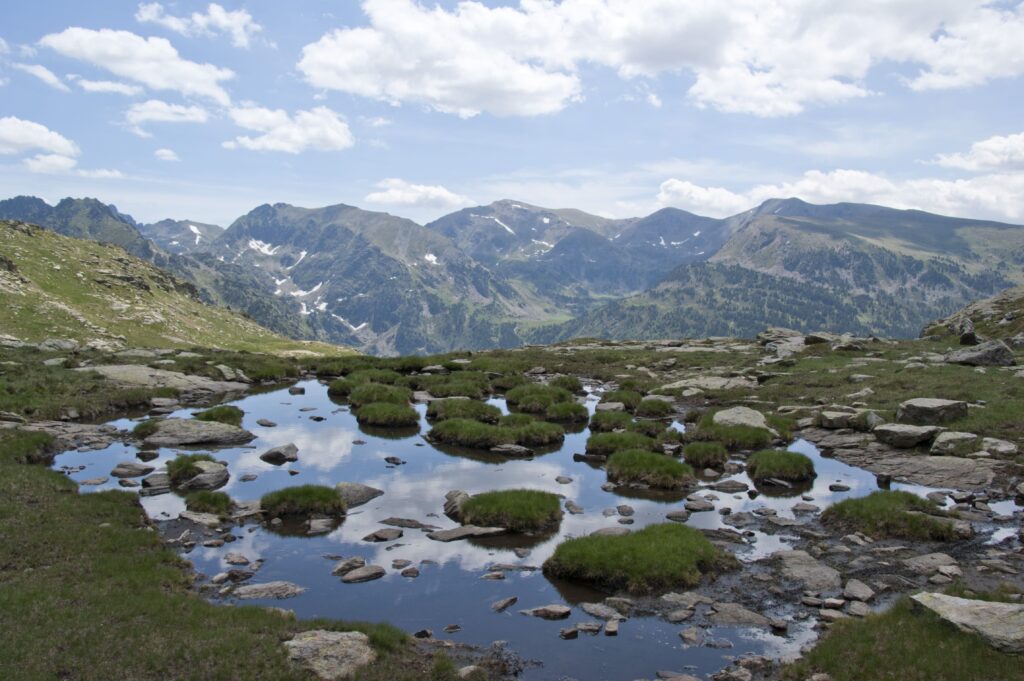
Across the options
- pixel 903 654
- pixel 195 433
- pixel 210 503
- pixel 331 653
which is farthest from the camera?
pixel 195 433

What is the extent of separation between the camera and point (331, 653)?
1380 centimetres

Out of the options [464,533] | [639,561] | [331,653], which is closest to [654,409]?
[464,533]

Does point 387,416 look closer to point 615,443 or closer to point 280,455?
point 280,455

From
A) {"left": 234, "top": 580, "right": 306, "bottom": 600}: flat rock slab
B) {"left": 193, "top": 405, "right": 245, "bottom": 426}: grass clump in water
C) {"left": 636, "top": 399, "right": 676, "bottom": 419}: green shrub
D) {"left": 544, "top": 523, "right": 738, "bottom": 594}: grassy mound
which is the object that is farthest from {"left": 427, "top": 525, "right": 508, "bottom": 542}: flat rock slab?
{"left": 636, "top": 399, "right": 676, "bottom": 419}: green shrub

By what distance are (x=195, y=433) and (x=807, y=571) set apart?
106 ft

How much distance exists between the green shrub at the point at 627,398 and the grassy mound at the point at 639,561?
27.9 meters

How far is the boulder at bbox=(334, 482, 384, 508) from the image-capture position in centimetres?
2653

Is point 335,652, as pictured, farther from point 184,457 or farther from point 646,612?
point 184,457

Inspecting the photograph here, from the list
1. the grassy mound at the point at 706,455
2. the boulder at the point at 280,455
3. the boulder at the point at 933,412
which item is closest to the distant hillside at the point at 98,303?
the boulder at the point at 280,455

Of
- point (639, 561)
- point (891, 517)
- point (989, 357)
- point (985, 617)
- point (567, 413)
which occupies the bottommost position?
point (567, 413)

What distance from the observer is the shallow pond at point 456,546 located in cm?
1546

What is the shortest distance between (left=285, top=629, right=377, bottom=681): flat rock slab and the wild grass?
9.30 metres

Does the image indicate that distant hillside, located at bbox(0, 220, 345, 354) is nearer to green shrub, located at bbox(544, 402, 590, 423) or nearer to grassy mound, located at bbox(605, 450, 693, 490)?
green shrub, located at bbox(544, 402, 590, 423)

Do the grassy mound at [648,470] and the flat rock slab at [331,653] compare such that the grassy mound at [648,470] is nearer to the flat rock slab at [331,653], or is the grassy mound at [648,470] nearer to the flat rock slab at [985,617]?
the flat rock slab at [985,617]
